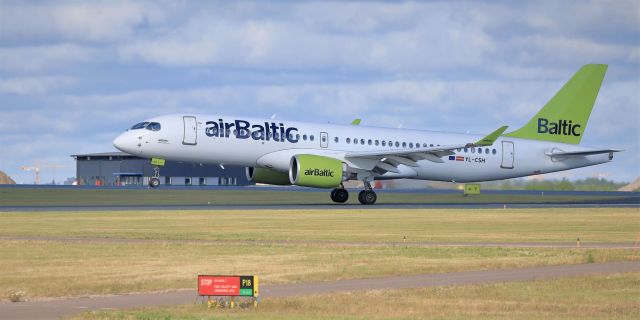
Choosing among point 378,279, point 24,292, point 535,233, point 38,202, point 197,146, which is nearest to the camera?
point 24,292

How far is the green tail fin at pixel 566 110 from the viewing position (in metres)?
64.8

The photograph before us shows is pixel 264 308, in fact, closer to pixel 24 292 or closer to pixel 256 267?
pixel 24 292

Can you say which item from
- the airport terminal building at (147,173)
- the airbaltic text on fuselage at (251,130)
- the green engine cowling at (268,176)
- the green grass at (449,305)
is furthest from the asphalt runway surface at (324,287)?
the airport terminal building at (147,173)

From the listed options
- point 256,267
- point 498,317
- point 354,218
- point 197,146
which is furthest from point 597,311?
point 197,146

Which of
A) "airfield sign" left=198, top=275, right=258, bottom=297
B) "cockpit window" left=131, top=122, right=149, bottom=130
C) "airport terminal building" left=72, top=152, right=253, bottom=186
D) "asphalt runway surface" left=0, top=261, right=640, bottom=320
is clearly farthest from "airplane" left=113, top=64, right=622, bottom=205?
"airport terminal building" left=72, top=152, right=253, bottom=186

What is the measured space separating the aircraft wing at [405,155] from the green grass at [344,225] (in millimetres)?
3922

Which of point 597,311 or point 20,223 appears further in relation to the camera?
point 20,223

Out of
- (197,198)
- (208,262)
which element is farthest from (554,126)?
(208,262)

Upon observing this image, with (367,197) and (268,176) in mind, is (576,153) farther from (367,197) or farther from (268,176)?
(268,176)

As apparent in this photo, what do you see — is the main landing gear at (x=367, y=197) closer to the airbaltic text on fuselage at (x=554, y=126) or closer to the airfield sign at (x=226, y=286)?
the airbaltic text on fuselage at (x=554, y=126)

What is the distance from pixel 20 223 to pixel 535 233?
66.3ft

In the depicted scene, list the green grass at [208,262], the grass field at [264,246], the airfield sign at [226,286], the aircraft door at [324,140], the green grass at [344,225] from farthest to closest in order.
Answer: the aircraft door at [324,140] → the green grass at [344,225] → the grass field at [264,246] → the green grass at [208,262] → the airfield sign at [226,286]

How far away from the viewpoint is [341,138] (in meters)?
58.2

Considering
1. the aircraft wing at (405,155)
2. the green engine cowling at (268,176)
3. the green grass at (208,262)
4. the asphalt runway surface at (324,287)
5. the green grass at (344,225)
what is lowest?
the asphalt runway surface at (324,287)
